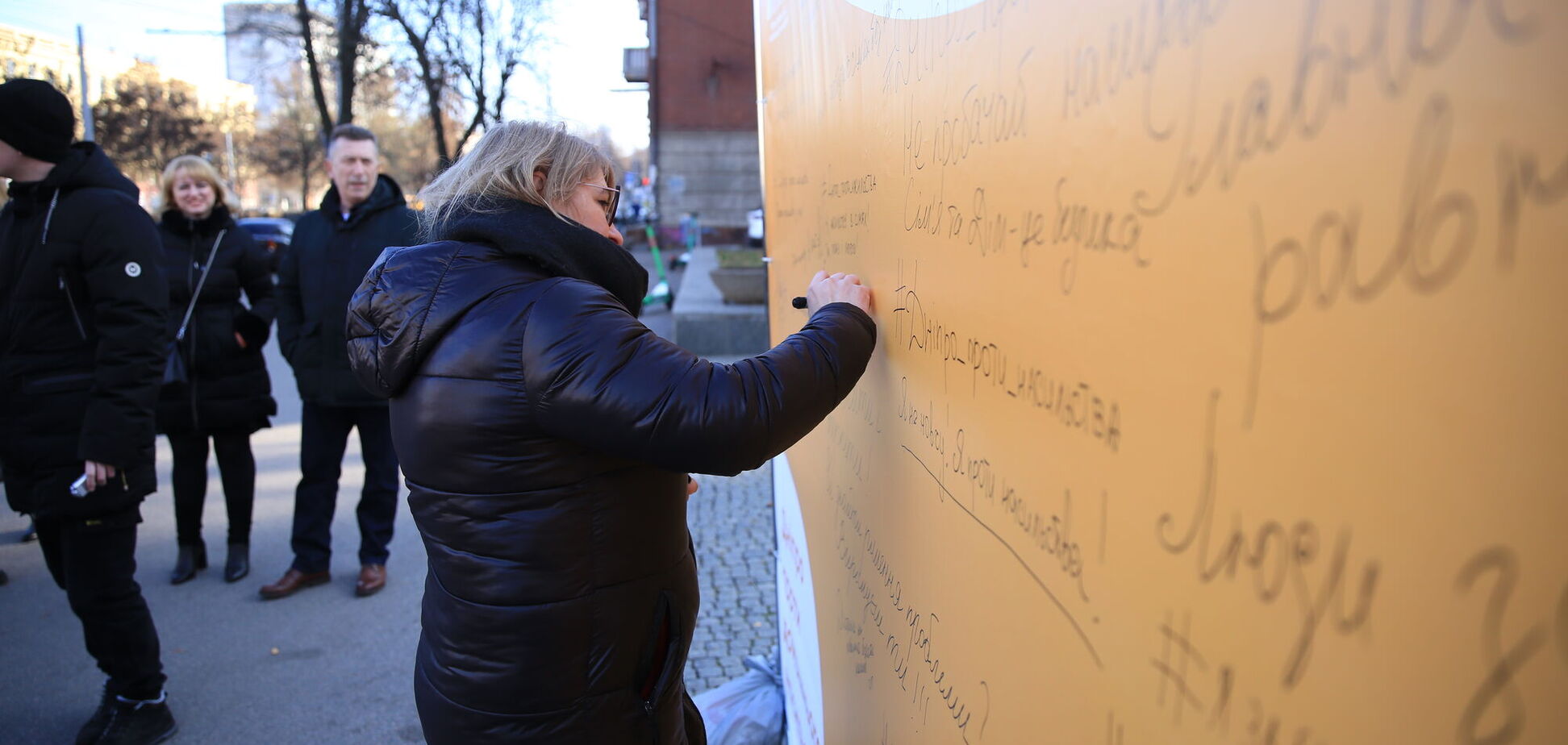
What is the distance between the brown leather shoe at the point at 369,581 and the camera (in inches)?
180

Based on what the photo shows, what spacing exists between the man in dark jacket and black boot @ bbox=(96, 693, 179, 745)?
1.31m

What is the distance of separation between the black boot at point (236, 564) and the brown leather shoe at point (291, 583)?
24cm

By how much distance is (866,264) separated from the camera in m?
1.79

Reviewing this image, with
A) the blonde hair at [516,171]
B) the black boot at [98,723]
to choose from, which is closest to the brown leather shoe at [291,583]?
the black boot at [98,723]

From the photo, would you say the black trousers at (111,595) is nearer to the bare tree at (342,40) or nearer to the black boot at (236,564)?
the black boot at (236,564)

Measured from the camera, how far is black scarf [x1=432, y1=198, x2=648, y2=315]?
156cm

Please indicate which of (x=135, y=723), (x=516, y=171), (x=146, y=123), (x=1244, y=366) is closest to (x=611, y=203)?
(x=516, y=171)

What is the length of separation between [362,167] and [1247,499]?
4.25 m

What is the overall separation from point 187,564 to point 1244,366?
528 centimetres

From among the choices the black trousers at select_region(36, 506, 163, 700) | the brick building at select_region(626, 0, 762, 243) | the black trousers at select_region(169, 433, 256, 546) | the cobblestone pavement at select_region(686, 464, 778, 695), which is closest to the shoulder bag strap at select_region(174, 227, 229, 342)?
the black trousers at select_region(169, 433, 256, 546)

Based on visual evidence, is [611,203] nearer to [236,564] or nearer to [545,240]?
[545,240]

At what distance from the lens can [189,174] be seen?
4.40m

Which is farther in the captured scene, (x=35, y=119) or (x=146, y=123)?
(x=146, y=123)

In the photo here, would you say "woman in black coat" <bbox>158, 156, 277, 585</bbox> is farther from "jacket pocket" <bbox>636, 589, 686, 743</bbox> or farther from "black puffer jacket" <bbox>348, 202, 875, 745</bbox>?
"jacket pocket" <bbox>636, 589, 686, 743</bbox>
